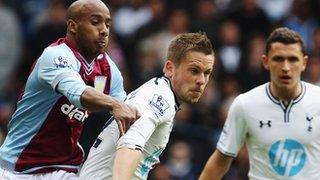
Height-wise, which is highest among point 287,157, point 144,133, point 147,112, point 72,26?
point 72,26

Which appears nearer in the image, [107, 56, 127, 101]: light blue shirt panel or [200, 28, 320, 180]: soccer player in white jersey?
[107, 56, 127, 101]: light blue shirt panel

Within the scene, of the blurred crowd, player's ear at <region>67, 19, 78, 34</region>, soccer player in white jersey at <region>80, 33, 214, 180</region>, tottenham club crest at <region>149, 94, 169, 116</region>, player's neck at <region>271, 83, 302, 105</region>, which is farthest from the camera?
the blurred crowd

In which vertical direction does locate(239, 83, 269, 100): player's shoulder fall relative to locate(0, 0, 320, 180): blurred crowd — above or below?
above

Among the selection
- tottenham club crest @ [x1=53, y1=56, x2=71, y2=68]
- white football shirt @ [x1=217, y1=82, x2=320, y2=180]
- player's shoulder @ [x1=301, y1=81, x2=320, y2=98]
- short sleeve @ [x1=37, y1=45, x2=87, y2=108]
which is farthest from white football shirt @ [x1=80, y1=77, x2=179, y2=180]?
player's shoulder @ [x1=301, y1=81, x2=320, y2=98]

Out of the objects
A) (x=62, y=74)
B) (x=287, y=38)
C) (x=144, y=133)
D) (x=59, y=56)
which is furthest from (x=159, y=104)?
(x=287, y=38)

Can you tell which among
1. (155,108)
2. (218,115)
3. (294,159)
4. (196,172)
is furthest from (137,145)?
(218,115)

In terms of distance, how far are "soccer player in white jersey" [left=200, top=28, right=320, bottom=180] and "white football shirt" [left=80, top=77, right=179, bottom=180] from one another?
64.6 inches

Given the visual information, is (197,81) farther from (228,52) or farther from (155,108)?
(228,52)

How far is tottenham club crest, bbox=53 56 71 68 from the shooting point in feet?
23.2

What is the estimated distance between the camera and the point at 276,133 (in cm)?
862

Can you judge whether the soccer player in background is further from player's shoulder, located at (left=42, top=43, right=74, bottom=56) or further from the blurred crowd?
the blurred crowd

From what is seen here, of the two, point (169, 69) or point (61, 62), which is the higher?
point (169, 69)

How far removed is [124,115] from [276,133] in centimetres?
246

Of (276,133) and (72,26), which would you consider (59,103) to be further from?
(276,133)
